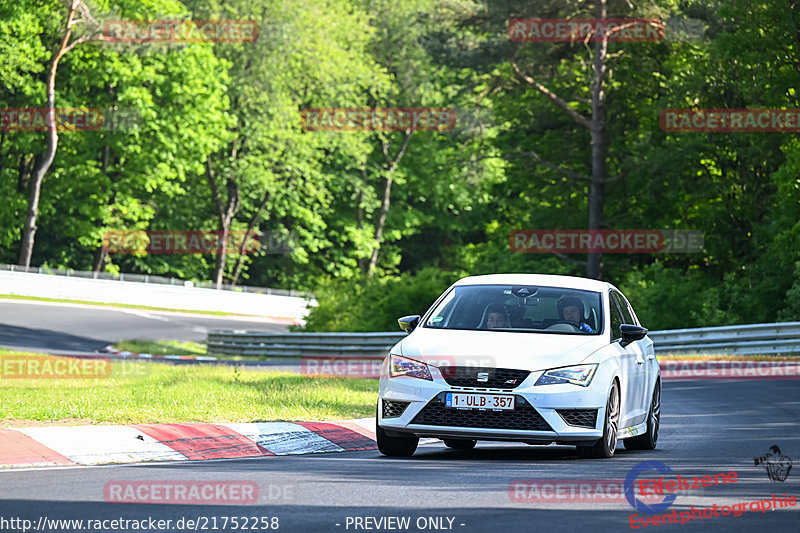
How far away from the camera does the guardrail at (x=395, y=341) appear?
27344 millimetres

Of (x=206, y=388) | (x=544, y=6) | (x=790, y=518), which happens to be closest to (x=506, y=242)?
(x=544, y=6)

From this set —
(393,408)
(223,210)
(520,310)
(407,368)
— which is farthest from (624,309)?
(223,210)

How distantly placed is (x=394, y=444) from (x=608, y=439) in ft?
6.12

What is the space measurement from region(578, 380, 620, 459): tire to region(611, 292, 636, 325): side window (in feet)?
5.64

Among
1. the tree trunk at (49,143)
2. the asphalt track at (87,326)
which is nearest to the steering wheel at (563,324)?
the asphalt track at (87,326)

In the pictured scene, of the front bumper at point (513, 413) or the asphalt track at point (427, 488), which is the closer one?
the asphalt track at point (427, 488)

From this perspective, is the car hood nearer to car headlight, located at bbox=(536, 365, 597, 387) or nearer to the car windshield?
car headlight, located at bbox=(536, 365, 597, 387)

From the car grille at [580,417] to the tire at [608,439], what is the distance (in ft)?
0.67

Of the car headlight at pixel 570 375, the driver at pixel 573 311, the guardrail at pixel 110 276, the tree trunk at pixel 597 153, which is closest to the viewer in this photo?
the car headlight at pixel 570 375

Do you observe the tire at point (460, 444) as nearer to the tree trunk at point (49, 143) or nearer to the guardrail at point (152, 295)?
the guardrail at point (152, 295)

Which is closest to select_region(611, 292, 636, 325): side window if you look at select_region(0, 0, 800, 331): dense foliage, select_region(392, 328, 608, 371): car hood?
select_region(392, 328, 608, 371): car hood

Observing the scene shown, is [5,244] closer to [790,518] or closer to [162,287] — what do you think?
[162,287]

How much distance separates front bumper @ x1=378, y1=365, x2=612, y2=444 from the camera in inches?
416

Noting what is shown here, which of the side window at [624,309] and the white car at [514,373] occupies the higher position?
the side window at [624,309]
